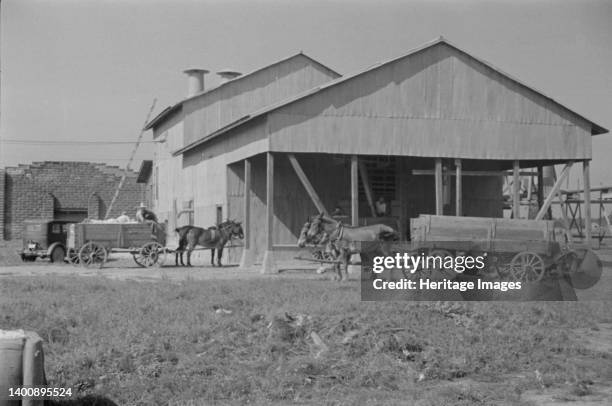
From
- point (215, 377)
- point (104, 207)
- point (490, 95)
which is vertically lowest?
point (215, 377)

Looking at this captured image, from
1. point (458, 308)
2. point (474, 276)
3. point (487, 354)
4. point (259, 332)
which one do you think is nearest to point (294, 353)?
point (259, 332)

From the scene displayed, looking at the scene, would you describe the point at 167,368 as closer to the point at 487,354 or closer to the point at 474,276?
the point at 487,354

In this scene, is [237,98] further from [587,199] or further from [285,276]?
[587,199]

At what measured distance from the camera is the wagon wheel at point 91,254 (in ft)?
85.4

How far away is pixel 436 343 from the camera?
11.5 metres

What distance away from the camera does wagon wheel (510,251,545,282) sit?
17031 millimetres

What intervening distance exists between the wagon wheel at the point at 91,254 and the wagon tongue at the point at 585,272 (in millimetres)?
14329

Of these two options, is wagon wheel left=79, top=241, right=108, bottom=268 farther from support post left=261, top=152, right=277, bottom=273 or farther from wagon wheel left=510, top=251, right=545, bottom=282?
wagon wheel left=510, top=251, right=545, bottom=282

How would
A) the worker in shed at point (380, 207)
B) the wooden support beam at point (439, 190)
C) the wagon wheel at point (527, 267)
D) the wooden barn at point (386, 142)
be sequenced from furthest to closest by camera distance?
1. the worker in shed at point (380, 207)
2. the wooden barn at point (386, 142)
3. the wooden support beam at point (439, 190)
4. the wagon wheel at point (527, 267)

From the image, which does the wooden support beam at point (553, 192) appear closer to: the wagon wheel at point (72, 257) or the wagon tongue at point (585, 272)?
the wagon tongue at point (585, 272)

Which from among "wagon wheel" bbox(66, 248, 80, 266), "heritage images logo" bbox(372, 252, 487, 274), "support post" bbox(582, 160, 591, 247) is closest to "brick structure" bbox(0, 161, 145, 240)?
"wagon wheel" bbox(66, 248, 80, 266)

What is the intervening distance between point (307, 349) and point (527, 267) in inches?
295

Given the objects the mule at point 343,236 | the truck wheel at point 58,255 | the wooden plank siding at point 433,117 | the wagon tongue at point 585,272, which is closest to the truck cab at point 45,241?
the truck wheel at point 58,255

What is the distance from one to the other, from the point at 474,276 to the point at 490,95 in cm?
946
